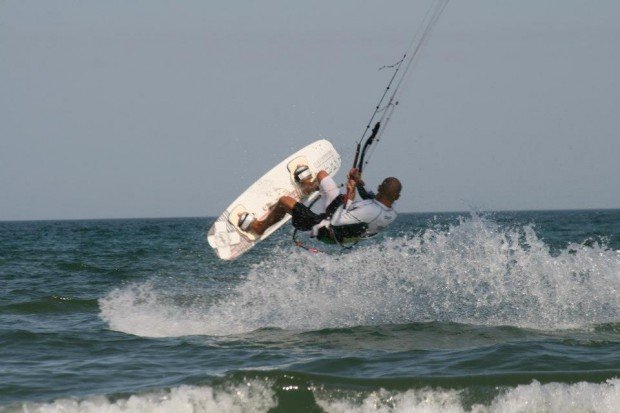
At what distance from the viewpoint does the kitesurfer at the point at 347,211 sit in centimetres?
1055

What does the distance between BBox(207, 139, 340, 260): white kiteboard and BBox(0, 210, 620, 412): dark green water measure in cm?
129

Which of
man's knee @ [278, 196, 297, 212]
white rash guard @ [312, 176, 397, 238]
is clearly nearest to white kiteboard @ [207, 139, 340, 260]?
man's knee @ [278, 196, 297, 212]

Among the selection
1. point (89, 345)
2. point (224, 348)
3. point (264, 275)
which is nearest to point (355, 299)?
point (264, 275)

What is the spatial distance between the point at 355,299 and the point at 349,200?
11.3 feet

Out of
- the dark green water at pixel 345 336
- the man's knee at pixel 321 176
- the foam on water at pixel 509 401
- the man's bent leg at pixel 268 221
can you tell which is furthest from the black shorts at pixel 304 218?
the foam on water at pixel 509 401

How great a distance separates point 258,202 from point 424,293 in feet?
13.1

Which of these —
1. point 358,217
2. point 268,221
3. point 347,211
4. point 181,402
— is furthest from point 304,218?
point 181,402

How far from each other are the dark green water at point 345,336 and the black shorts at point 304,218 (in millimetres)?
1570

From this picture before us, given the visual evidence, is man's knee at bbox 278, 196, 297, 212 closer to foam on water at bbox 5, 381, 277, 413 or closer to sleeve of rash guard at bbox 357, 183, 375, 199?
sleeve of rash guard at bbox 357, 183, 375, 199

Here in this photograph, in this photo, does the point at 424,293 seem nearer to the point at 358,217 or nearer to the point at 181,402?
the point at 358,217

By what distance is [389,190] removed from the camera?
10602mm

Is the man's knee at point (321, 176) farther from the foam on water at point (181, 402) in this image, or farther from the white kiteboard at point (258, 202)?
the foam on water at point (181, 402)

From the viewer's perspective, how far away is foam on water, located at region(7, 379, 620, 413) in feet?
27.9

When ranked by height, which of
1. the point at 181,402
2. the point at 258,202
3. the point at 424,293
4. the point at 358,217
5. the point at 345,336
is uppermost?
the point at 258,202
